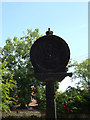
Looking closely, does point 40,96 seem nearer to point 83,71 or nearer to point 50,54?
point 83,71

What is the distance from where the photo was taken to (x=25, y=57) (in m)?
19.8

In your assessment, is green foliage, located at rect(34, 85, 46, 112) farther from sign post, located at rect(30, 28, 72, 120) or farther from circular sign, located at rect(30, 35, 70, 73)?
circular sign, located at rect(30, 35, 70, 73)

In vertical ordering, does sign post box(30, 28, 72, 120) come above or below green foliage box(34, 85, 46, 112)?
above

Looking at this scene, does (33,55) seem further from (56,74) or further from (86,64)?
(86,64)

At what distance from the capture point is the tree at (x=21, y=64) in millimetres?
18297

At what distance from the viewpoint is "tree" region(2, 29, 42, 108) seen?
18.3 metres

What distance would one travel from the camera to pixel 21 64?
64.5 feet

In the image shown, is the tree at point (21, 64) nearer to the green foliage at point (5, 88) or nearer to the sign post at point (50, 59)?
the green foliage at point (5, 88)

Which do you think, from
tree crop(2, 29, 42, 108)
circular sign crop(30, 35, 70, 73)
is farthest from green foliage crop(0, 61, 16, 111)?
circular sign crop(30, 35, 70, 73)

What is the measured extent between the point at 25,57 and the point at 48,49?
47.3 ft

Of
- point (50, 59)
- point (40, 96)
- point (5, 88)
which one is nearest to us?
point (50, 59)

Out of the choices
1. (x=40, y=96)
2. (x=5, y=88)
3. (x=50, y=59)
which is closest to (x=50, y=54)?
(x=50, y=59)

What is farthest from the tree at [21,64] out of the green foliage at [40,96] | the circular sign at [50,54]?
the circular sign at [50,54]

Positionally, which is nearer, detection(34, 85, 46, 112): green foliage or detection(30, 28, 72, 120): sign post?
detection(30, 28, 72, 120): sign post
